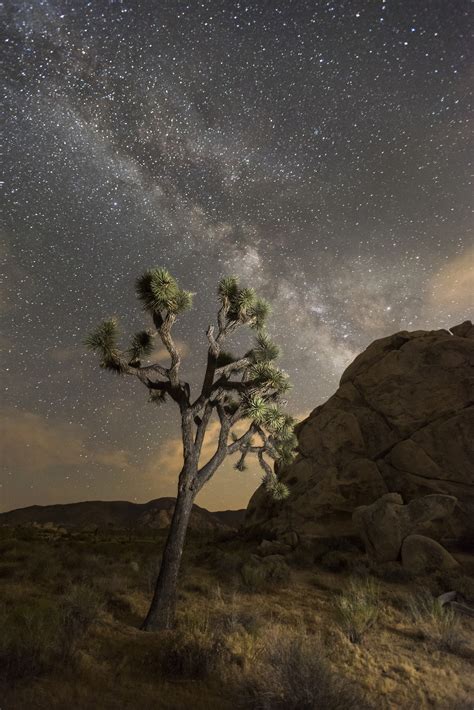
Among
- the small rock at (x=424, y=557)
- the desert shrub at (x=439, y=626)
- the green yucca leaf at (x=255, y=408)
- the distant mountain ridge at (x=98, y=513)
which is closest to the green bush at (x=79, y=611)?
the green yucca leaf at (x=255, y=408)

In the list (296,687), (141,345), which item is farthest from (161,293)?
(296,687)

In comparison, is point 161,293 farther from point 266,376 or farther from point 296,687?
point 296,687

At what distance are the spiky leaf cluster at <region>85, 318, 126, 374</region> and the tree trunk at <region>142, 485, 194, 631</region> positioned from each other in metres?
3.45

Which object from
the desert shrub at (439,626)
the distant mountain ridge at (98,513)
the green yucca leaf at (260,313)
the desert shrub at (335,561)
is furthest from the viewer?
the distant mountain ridge at (98,513)

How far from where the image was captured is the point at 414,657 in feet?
20.7

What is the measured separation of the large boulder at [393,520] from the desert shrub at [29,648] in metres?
11.4

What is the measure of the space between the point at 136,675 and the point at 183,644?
728mm

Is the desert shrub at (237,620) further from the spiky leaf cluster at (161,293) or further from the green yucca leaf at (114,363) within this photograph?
the spiky leaf cluster at (161,293)

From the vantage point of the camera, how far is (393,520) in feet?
46.1

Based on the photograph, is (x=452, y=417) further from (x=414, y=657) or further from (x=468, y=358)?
(x=414, y=657)

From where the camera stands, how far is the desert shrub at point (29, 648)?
462 cm

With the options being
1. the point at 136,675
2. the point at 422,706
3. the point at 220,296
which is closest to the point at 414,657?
the point at 422,706

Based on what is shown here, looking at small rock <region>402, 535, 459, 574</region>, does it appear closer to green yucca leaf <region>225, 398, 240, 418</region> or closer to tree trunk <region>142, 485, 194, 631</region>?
green yucca leaf <region>225, 398, 240, 418</region>

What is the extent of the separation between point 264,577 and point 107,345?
28.3ft
